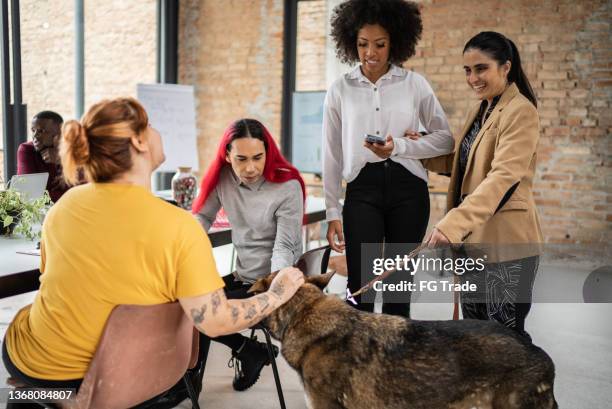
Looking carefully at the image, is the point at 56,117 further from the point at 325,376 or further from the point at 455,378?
the point at 455,378

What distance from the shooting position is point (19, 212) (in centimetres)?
265

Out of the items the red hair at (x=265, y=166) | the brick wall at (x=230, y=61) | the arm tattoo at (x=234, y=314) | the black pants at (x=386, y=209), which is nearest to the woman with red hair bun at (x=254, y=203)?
the red hair at (x=265, y=166)

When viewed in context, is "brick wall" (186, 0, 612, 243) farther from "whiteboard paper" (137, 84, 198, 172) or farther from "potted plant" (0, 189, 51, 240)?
"potted plant" (0, 189, 51, 240)

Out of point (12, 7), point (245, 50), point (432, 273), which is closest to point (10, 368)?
point (432, 273)

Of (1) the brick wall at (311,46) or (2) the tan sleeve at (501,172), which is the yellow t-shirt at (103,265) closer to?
(2) the tan sleeve at (501,172)

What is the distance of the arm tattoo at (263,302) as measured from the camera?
1.54m

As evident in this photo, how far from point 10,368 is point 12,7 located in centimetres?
466

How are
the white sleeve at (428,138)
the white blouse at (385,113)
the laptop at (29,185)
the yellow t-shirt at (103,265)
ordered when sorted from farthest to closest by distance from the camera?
the laptop at (29,185) < the white blouse at (385,113) < the white sleeve at (428,138) < the yellow t-shirt at (103,265)

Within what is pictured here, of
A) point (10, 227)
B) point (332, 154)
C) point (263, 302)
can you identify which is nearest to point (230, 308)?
point (263, 302)

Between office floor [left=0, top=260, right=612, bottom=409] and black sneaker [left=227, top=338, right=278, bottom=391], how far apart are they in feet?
0.16

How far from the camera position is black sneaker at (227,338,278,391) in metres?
2.60

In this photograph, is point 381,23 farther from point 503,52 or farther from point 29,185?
point 29,185

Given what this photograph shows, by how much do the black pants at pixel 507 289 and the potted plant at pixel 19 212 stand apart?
197 centimetres

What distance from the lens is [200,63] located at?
7211mm
